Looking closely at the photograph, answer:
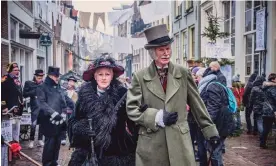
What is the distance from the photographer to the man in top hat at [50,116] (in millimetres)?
5870

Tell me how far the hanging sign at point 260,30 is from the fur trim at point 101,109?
28.9ft

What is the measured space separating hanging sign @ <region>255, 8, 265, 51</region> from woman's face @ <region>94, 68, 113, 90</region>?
28.8ft

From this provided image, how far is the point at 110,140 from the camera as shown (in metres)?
3.59

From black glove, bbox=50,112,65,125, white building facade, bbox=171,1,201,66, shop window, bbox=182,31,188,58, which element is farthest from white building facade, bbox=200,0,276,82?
black glove, bbox=50,112,65,125

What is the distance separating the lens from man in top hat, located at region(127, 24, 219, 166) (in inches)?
133

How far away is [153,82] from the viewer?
3.50 meters

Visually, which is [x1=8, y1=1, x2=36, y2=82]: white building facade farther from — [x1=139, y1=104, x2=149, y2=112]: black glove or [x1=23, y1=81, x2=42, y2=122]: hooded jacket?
[x1=139, y1=104, x2=149, y2=112]: black glove

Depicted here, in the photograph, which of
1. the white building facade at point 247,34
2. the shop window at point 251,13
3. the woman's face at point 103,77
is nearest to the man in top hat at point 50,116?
the woman's face at point 103,77

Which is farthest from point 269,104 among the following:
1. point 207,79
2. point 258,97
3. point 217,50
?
point 207,79

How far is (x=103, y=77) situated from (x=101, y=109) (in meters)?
0.33

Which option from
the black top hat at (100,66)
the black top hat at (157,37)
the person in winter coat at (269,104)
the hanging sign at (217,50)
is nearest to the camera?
the black top hat at (157,37)

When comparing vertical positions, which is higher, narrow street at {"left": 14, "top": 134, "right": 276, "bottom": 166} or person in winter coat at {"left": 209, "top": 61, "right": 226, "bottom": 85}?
person in winter coat at {"left": 209, "top": 61, "right": 226, "bottom": 85}

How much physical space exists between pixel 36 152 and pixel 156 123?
18.7 feet

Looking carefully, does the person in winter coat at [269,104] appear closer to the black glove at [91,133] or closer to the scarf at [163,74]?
the scarf at [163,74]
